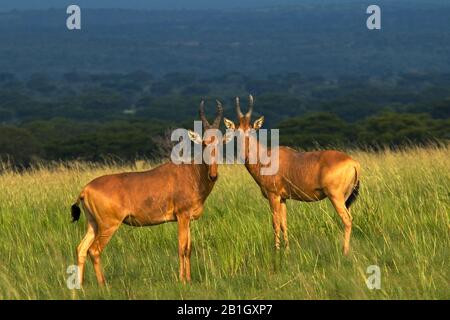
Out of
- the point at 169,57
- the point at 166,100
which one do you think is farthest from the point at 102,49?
the point at 166,100

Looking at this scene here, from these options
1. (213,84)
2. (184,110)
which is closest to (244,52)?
(213,84)

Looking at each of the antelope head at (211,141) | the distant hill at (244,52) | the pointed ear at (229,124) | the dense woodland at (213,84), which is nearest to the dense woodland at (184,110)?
the dense woodland at (213,84)

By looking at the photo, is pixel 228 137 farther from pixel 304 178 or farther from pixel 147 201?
pixel 304 178

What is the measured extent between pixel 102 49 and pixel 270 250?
16626 centimetres

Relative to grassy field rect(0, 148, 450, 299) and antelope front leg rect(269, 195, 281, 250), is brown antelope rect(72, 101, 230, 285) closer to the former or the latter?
grassy field rect(0, 148, 450, 299)

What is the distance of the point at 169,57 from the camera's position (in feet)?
562

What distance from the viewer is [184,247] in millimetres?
8906

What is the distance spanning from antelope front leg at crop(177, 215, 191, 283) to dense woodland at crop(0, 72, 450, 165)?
6.31 metres

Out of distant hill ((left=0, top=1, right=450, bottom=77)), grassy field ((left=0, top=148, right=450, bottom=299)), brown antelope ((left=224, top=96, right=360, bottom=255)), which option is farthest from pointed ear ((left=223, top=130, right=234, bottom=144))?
distant hill ((left=0, top=1, right=450, bottom=77))

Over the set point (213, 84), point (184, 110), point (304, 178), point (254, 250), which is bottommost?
point (213, 84)

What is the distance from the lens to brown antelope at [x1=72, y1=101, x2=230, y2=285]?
8.83m

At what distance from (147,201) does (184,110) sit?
285ft
